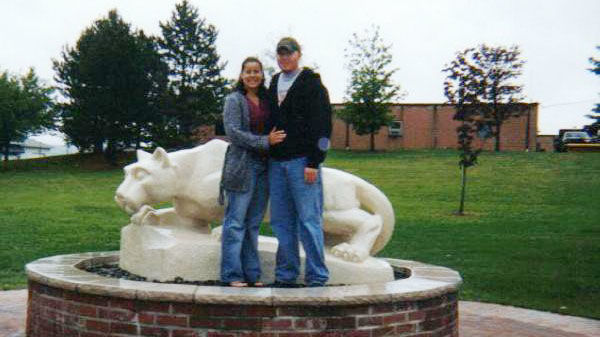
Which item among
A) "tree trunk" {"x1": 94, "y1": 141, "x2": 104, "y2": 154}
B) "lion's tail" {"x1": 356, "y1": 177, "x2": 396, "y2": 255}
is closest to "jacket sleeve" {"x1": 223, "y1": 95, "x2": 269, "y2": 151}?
"lion's tail" {"x1": 356, "y1": 177, "x2": 396, "y2": 255}

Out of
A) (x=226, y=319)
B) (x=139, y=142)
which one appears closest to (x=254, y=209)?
(x=226, y=319)

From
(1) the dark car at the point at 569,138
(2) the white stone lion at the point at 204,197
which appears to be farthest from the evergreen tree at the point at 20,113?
(2) the white stone lion at the point at 204,197

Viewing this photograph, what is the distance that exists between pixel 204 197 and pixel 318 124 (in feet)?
4.76

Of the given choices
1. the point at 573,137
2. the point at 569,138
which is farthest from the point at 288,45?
the point at 573,137

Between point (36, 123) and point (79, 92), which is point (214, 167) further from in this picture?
point (36, 123)

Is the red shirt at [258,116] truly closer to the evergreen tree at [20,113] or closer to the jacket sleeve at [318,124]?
the jacket sleeve at [318,124]

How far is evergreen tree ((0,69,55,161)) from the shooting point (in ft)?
123

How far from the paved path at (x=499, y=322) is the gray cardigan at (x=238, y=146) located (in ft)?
8.22

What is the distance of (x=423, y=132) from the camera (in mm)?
40562

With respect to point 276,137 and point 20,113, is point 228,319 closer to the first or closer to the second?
point 276,137

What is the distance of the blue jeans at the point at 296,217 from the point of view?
5199 millimetres

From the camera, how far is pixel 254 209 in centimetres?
547

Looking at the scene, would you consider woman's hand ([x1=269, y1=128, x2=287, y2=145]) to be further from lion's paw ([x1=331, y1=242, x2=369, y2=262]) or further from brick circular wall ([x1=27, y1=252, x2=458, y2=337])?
lion's paw ([x1=331, y1=242, x2=369, y2=262])

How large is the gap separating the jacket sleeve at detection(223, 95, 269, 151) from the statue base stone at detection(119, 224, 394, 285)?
3.48 ft
